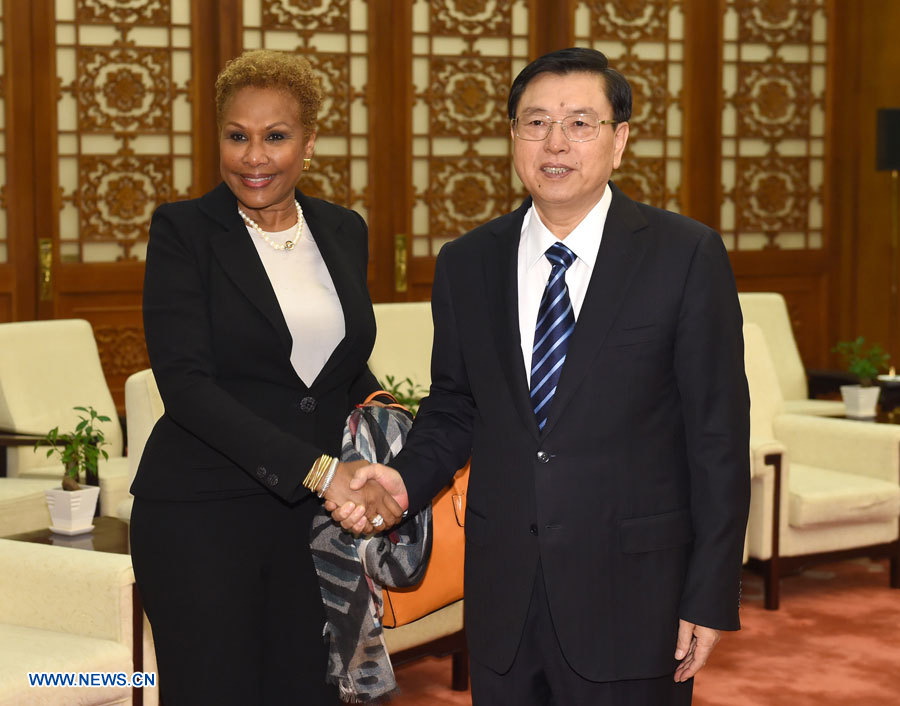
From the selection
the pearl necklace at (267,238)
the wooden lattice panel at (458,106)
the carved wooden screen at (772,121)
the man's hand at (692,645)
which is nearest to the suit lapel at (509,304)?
the man's hand at (692,645)

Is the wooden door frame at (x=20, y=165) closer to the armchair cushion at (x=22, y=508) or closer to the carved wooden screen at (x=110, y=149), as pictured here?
the carved wooden screen at (x=110, y=149)

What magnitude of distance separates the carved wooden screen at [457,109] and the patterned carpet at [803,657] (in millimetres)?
2972

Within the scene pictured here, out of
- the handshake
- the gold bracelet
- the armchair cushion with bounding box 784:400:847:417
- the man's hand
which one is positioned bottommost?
the armchair cushion with bounding box 784:400:847:417

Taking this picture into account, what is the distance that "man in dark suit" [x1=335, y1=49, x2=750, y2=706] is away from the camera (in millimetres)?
1718

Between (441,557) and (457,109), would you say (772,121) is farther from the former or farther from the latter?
(441,557)

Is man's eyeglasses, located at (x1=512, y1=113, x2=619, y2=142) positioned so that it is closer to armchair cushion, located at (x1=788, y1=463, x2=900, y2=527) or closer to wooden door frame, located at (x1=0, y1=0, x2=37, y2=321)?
armchair cushion, located at (x1=788, y1=463, x2=900, y2=527)

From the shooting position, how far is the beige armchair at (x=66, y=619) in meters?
2.55

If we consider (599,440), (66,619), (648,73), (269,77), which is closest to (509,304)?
(599,440)

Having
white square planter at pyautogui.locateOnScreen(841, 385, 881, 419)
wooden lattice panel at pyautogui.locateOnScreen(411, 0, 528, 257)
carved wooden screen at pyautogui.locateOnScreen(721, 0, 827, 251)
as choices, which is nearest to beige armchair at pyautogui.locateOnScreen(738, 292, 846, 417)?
white square planter at pyautogui.locateOnScreen(841, 385, 881, 419)

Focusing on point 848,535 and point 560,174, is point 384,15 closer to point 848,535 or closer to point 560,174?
point 848,535

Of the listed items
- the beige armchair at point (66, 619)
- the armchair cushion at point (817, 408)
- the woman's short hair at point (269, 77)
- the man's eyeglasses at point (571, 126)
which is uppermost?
the woman's short hair at point (269, 77)

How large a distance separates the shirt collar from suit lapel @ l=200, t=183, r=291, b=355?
1.61ft

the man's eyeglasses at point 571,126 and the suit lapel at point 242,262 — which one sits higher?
A: the man's eyeglasses at point 571,126

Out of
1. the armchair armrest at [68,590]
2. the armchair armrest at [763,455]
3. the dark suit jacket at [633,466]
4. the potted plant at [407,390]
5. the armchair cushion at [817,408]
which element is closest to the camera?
the dark suit jacket at [633,466]
